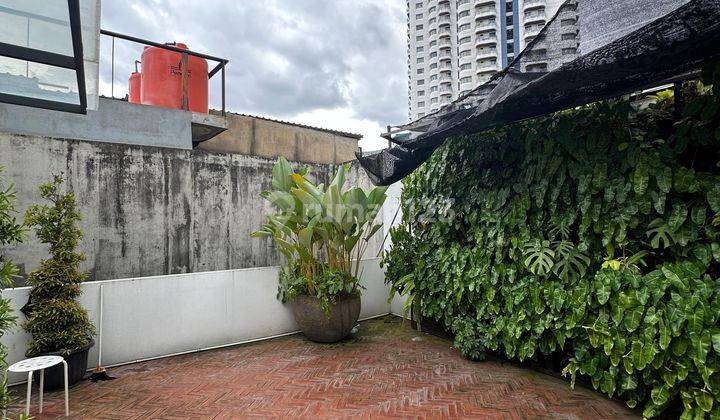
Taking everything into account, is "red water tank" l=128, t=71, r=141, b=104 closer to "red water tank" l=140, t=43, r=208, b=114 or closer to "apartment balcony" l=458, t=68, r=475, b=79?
"red water tank" l=140, t=43, r=208, b=114

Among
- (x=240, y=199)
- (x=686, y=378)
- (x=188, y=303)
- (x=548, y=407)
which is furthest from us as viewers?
(x=240, y=199)

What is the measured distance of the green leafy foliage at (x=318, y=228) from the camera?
4.67m

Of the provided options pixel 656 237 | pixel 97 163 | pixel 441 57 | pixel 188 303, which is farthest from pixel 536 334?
pixel 441 57

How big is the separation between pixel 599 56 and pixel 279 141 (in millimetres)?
7947

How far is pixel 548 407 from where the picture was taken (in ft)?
10.00

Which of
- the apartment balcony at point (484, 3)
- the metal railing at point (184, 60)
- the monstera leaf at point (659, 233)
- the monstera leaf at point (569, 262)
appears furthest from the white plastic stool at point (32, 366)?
the apartment balcony at point (484, 3)

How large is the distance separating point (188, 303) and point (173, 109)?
11.3 feet

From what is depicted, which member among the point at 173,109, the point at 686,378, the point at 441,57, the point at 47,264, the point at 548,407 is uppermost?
the point at 441,57

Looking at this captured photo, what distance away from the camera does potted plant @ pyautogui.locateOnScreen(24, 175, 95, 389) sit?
131 inches

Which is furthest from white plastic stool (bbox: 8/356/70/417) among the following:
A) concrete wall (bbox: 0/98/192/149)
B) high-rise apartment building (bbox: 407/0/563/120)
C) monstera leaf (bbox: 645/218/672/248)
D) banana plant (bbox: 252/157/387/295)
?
high-rise apartment building (bbox: 407/0/563/120)

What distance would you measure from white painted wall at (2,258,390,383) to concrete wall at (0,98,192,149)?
276 centimetres

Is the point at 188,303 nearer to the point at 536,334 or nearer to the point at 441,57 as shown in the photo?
the point at 536,334

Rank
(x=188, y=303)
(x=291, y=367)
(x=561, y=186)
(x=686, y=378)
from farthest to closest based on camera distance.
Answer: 1. (x=188, y=303)
2. (x=291, y=367)
3. (x=561, y=186)
4. (x=686, y=378)

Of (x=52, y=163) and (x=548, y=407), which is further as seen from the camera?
(x=52, y=163)
